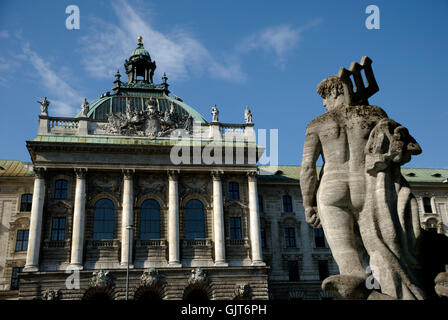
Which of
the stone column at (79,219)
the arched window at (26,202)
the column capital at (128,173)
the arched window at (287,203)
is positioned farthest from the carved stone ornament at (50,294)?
the arched window at (287,203)

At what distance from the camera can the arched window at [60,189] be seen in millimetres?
37812

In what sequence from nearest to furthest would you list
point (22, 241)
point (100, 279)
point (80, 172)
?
point (100, 279) < point (80, 172) < point (22, 241)

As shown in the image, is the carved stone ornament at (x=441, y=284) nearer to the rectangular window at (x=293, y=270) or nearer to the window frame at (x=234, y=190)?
the window frame at (x=234, y=190)

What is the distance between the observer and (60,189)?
38000 mm

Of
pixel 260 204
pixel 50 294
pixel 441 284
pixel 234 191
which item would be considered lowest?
pixel 50 294

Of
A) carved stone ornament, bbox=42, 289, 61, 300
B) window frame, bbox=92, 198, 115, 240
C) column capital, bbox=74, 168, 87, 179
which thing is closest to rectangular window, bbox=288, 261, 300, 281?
window frame, bbox=92, 198, 115, 240

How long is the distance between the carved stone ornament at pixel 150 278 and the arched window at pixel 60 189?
9.27 meters

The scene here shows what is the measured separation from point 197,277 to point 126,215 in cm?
744

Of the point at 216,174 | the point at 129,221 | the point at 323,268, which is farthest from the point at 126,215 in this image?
the point at 323,268

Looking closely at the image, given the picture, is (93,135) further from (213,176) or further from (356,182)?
(356,182)

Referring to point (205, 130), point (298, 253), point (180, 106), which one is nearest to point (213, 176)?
point (205, 130)

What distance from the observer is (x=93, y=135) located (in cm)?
3969

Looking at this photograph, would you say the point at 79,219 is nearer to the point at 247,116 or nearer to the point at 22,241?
A: the point at 22,241
